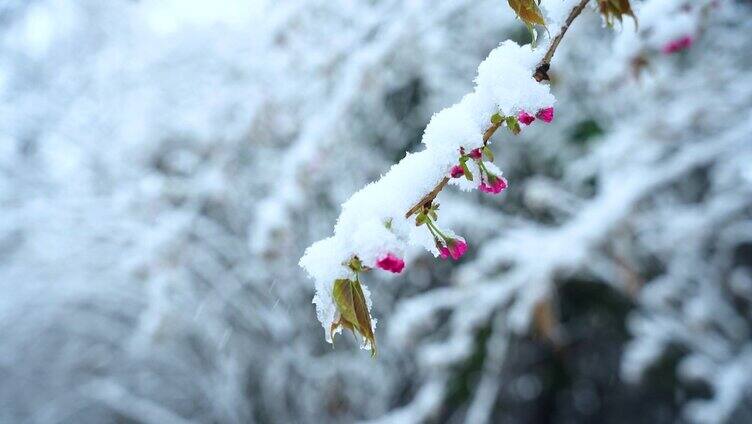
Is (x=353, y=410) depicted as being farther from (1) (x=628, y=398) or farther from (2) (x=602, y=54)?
(2) (x=602, y=54)

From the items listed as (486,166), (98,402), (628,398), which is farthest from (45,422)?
(486,166)

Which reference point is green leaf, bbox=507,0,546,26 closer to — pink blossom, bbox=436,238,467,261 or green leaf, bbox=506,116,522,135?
green leaf, bbox=506,116,522,135

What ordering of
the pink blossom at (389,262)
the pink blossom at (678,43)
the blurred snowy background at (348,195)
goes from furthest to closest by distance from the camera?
the blurred snowy background at (348,195), the pink blossom at (678,43), the pink blossom at (389,262)

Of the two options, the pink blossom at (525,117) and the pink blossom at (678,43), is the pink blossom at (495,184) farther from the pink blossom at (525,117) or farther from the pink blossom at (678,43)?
the pink blossom at (678,43)

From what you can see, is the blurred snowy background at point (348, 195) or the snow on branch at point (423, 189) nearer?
the snow on branch at point (423, 189)

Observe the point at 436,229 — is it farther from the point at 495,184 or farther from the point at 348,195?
the point at 348,195

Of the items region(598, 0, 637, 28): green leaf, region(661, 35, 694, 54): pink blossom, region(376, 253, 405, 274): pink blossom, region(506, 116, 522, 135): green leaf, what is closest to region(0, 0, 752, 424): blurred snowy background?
region(661, 35, 694, 54): pink blossom

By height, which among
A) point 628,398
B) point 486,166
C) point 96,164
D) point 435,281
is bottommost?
point 486,166

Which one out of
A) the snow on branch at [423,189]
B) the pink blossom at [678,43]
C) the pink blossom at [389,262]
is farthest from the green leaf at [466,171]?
the pink blossom at [678,43]
